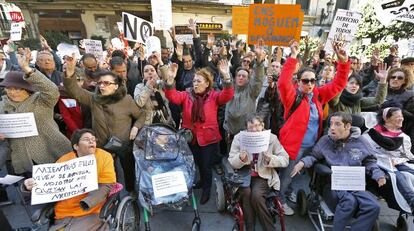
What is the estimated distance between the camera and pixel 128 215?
9.37 ft

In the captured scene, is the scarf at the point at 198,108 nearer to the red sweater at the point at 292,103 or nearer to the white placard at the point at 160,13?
the red sweater at the point at 292,103

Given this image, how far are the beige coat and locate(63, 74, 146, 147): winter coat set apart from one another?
53.1 inches

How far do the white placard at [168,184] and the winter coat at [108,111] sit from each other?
2.91 feet

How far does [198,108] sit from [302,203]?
6.18 feet

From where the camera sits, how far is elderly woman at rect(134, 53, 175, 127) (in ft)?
11.3

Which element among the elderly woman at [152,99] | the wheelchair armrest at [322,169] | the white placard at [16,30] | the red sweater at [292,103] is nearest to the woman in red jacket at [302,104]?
the red sweater at [292,103]

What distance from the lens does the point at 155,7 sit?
20.0 feet

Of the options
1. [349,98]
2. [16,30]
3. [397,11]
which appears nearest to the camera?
[349,98]

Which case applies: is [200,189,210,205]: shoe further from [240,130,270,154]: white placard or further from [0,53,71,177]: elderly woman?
[0,53,71,177]: elderly woman

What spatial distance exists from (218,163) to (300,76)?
205 centimetres

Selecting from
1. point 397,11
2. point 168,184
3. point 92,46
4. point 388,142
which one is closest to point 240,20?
point 397,11

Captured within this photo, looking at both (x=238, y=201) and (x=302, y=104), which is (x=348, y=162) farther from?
(x=238, y=201)

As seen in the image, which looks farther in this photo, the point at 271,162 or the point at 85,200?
the point at 271,162

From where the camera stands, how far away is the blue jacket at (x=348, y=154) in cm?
283
